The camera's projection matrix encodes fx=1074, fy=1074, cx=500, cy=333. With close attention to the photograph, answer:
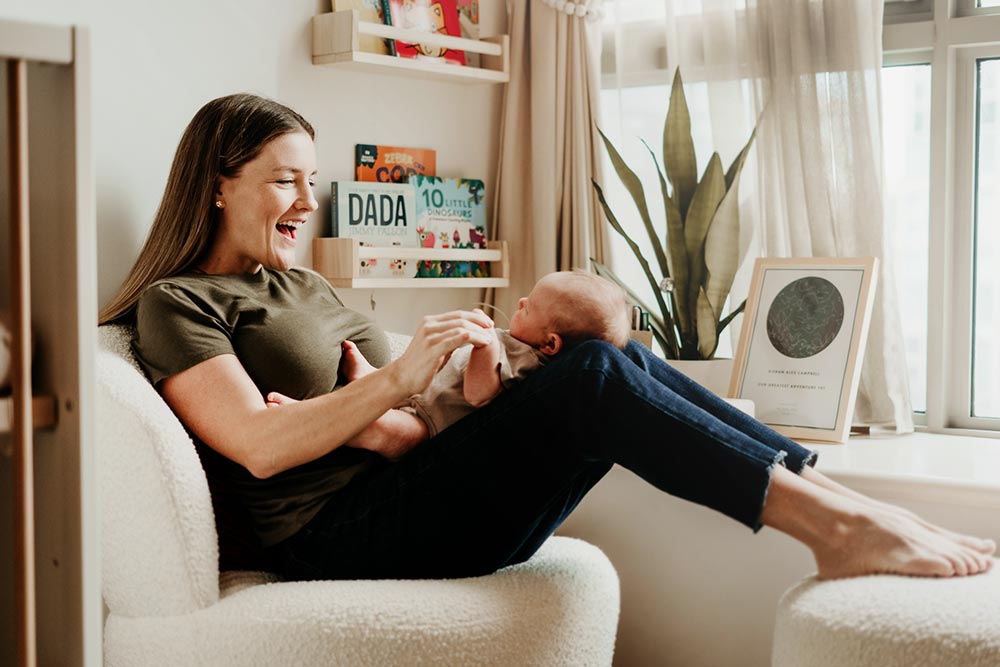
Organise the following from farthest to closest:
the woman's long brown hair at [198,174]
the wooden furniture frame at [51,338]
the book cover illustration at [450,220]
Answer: the book cover illustration at [450,220], the woman's long brown hair at [198,174], the wooden furniture frame at [51,338]

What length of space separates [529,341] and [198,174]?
60 cm

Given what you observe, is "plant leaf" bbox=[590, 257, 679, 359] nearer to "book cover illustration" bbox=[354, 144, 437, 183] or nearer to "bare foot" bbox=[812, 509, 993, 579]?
"book cover illustration" bbox=[354, 144, 437, 183]

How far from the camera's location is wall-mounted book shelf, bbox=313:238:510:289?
2297 millimetres

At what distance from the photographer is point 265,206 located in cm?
175

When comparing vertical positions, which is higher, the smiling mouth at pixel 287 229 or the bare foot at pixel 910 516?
the smiling mouth at pixel 287 229

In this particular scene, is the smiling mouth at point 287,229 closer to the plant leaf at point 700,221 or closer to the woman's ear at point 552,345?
the woman's ear at point 552,345

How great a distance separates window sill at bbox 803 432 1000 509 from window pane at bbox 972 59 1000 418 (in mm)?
210

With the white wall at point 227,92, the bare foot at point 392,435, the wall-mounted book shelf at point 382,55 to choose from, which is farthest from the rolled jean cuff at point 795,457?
the wall-mounted book shelf at point 382,55

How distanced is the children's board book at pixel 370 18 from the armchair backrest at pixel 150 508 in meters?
1.17

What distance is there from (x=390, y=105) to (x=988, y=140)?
134 centimetres

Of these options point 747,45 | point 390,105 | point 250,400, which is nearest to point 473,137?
point 390,105

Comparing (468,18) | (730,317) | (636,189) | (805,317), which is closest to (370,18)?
(468,18)

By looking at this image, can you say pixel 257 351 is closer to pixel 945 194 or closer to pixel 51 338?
pixel 51 338

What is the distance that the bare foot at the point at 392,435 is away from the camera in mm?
1600
